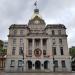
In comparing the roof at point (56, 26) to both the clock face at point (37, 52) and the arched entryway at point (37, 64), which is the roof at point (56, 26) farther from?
the arched entryway at point (37, 64)

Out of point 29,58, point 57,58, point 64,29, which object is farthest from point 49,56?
point 64,29

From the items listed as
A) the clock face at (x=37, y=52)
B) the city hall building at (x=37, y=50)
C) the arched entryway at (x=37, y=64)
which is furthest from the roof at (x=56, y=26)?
the arched entryway at (x=37, y=64)

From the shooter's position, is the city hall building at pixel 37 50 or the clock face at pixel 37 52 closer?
the city hall building at pixel 37 50

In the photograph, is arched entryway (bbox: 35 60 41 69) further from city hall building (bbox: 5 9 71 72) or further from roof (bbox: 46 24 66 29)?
roof (bbox: 46 24 66 29)

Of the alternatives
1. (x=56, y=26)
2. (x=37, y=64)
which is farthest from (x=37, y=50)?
(x=56, y=26)

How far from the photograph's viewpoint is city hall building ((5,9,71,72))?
170 ft

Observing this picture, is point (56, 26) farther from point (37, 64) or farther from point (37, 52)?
point (37, 64)

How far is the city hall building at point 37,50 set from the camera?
5172 cm

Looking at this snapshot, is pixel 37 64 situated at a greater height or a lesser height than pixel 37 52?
lesser

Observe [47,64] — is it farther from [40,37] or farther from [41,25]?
[41,25]

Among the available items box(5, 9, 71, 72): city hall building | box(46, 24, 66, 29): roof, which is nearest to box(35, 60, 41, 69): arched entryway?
box(5, 9, 71, 72): city hall building

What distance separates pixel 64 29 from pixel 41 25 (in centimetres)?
811

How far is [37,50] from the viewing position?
53.0m

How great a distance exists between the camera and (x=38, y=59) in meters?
52.4
